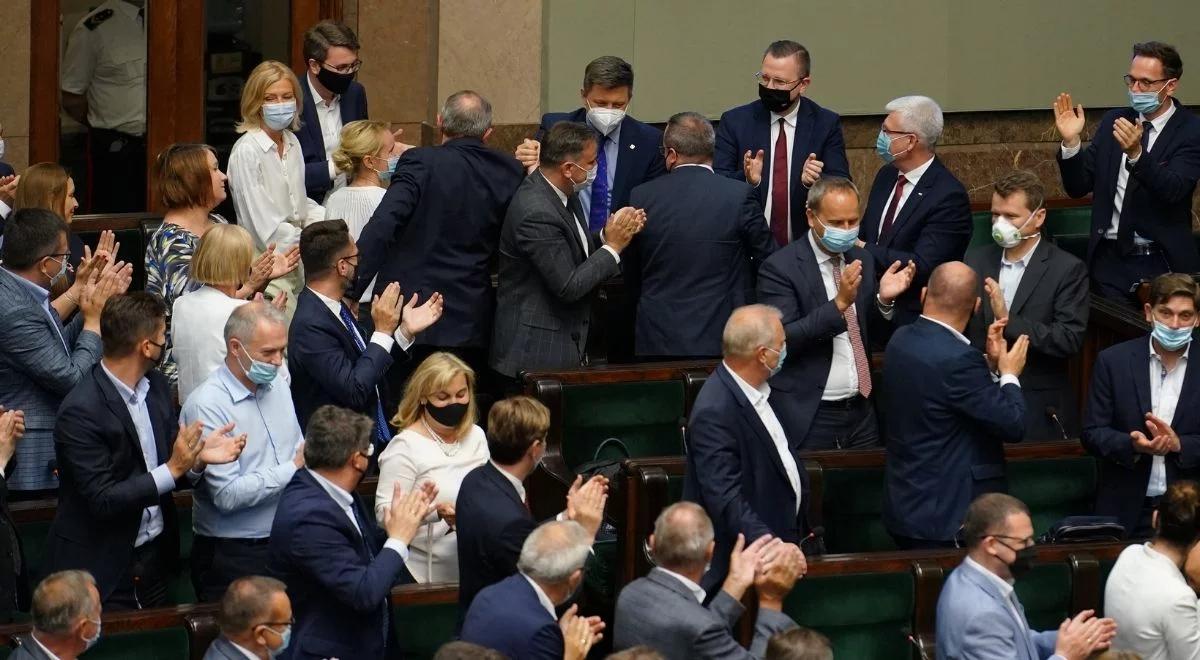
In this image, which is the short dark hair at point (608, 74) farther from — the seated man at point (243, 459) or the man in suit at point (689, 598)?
the man in suit at point (689, 598)

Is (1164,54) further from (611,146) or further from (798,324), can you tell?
(798,324)

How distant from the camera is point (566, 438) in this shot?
7.01 metres

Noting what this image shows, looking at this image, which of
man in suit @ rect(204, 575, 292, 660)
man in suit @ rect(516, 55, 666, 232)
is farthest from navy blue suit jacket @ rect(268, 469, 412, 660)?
man in suit @ rect(516, 55, 666, 232)

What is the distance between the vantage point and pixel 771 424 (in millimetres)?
5891

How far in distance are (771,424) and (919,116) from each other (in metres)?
2.08

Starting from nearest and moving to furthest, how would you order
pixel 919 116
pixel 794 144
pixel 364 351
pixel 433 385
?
pixel 433 385 < pixel 364 351 < pixel 919 116 < pixel 794 144

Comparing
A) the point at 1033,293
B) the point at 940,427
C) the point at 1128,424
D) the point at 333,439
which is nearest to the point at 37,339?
the point at 333,439

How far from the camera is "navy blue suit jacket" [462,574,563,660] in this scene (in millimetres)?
4984

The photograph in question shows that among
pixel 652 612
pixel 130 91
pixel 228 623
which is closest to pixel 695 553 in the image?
pixel 652 612

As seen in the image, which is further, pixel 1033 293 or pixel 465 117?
pixel 465 117

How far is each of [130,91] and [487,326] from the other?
9.93ft

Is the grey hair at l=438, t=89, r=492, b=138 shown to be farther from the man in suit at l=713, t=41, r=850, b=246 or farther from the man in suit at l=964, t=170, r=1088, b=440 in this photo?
the man in suit at l=964, t=170, r=1088, b=440

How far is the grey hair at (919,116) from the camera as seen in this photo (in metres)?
7.49

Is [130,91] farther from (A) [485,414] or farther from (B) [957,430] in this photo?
(B) [957,430]
